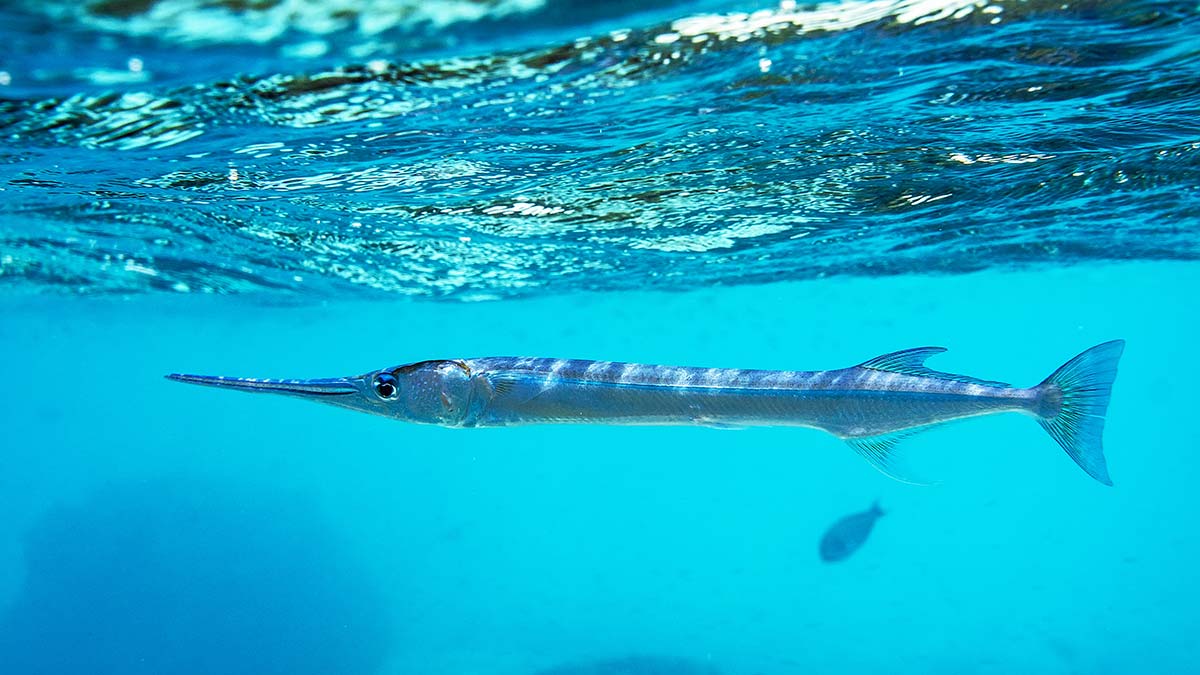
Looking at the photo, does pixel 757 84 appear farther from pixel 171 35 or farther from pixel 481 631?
pixel 481 631

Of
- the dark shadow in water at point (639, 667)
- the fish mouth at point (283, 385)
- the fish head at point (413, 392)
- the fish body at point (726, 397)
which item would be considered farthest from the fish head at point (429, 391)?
the dark shadow in water at point (639, 667)

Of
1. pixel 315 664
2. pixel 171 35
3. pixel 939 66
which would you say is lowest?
pixel 315 664

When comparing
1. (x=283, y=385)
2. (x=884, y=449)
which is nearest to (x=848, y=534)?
(x=884, y=449)

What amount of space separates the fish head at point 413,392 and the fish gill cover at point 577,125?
8.86 feet

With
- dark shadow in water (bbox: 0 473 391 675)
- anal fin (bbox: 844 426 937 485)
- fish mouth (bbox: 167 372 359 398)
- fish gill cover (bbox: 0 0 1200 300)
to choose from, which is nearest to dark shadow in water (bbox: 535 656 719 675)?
dark shadow in water (bbox: 0 473 391 675)

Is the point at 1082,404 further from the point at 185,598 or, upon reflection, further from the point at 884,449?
the point at 185,598

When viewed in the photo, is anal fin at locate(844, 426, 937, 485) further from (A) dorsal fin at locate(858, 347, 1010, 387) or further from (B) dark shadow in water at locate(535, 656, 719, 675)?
(B) dark shadow in water at locate(535, 656, 719, 675)

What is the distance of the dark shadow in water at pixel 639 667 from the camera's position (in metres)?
17.6

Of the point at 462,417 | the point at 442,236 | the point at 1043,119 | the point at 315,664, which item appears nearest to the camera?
the point at 462,417

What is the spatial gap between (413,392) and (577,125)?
4.48m

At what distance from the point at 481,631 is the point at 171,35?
23.4 meters

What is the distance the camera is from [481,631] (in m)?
24.9

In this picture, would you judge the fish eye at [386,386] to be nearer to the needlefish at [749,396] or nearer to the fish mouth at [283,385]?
the needlefish at [749,396]

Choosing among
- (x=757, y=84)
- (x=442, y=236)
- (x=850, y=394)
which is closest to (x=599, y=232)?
(x=442, y=236)
